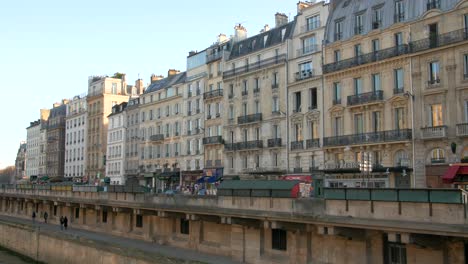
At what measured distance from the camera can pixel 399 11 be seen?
143ft

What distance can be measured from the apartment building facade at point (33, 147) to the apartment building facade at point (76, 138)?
688 inches

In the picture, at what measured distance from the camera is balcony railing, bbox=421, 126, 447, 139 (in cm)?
3847

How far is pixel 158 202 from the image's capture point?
3553cm

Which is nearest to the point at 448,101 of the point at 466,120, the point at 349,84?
the point at 466,120

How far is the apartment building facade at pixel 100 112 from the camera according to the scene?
91562mm

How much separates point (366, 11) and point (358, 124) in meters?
9.59

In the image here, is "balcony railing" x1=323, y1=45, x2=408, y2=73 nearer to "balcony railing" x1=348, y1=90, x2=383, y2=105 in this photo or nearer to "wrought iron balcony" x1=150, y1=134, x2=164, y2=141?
"balcony railing" x1=348, y1=90, x2=383, y2=105

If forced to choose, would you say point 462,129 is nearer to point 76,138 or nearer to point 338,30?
point 338,30

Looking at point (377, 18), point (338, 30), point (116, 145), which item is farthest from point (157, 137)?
point (377, 18)

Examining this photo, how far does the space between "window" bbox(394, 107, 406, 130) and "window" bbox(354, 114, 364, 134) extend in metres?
3.33

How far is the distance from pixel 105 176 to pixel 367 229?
71.0 m

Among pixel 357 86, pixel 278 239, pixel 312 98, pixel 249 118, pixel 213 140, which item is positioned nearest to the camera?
pixel 278 239

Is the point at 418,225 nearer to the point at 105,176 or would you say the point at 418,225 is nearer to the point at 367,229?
the point at 367,229

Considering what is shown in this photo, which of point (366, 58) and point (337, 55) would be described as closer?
point (366, 58)
